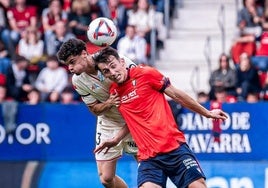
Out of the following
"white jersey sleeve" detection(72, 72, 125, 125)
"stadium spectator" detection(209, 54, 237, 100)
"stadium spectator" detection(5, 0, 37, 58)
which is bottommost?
"stadium spectator" detection(209, 54, 237, 100)

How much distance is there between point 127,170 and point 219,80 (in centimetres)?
278

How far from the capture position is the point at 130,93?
1210cm

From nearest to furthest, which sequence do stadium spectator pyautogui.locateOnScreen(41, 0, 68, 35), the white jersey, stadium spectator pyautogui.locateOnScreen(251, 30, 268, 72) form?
1. the white jersey
2. stadium spectator pyautogui.locateOnScreen(251, 30, 268, 72)
3. stadium spectator pyautogui.locateOnScreen(41, 0, 68, 35)

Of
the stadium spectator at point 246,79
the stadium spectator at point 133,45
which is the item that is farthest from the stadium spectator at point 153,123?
the stadium spectator at point 133,45

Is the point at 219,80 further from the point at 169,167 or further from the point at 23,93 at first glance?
the point at 169,167

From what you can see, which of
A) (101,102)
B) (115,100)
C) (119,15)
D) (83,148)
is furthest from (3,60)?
(115,100)

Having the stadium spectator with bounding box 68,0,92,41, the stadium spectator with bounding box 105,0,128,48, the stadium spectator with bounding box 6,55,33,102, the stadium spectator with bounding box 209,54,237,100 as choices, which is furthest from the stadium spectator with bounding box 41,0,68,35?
the stadium spectator with bounding box 209,54,237,100

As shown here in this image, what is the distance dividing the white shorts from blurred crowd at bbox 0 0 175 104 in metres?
4.43

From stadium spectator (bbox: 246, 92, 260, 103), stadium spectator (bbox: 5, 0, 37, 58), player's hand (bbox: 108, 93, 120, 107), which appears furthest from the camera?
stadium spectator (bbox: 5, 0, 37, 58)

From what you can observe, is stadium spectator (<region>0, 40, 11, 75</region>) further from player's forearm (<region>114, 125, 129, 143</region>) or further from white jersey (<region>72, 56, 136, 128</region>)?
player's forearm (<region>114, 125, 129, 143</region>)

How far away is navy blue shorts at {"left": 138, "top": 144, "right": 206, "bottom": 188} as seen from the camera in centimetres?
1198

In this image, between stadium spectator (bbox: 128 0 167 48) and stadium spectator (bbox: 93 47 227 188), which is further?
stadium spectator (bbox: 128 0 167 48)

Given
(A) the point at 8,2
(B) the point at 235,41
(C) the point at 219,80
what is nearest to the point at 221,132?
(C) the point at 219,80

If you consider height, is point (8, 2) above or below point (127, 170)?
above
